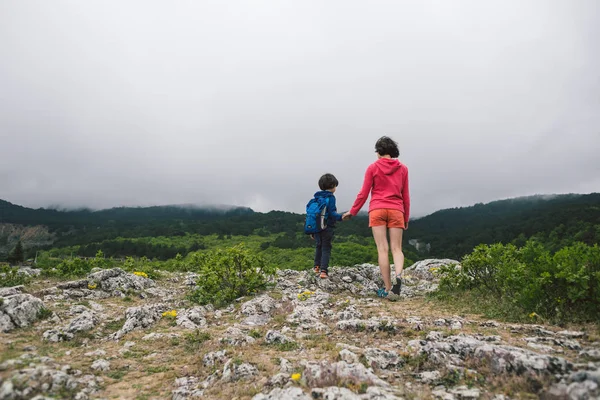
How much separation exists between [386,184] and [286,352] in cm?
454

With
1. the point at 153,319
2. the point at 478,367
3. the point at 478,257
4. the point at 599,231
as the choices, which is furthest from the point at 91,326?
the point at 599,231

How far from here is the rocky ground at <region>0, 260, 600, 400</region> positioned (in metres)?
3.08

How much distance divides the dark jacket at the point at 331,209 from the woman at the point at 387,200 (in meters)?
1.25

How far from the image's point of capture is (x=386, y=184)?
290 inches

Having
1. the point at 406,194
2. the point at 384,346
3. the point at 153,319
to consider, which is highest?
the point at 406,194

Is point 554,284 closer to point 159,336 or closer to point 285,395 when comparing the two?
point 285,395

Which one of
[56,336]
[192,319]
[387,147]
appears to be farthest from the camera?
[387,147]

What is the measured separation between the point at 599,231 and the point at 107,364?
72.5 metres

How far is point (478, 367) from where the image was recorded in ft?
11.4

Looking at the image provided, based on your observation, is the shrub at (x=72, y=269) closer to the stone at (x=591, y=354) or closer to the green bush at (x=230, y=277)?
the green bush at (x=230, y=277)

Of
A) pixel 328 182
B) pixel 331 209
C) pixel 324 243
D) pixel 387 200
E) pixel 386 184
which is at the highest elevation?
pixel 328 182

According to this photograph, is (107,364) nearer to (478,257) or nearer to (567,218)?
(478,257)

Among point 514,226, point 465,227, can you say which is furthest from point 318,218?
point 465,227

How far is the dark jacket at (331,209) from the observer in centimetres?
906
